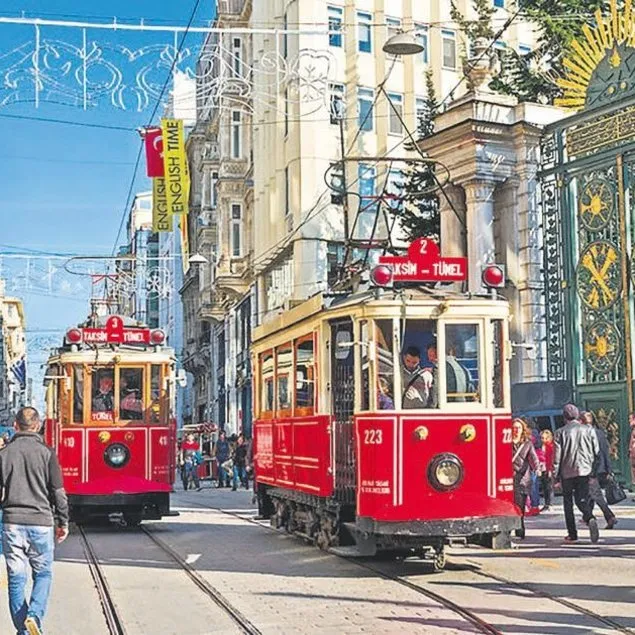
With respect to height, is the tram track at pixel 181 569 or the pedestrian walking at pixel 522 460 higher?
the pedestrian walking at pixel 522 460

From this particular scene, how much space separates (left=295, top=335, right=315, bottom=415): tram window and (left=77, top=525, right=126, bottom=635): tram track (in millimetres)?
3010

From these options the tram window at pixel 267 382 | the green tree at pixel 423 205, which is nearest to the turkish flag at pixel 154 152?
the green tree at pixel 423 205

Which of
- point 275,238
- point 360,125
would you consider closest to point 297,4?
point 360,125

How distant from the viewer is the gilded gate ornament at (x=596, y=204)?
21156mm

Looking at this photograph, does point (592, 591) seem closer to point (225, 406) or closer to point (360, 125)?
point (360, 125)

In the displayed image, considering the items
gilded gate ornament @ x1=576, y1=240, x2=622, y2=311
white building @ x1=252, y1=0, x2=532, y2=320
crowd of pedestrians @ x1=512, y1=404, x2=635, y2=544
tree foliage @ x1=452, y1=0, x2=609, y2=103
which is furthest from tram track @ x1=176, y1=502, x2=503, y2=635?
white building @ x1=252, y1=0, x2=532, y2=320

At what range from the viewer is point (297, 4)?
3712 centimetres

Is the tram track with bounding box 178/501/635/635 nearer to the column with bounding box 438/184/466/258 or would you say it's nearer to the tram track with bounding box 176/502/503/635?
the tram track with bounding box 176/502/503/635

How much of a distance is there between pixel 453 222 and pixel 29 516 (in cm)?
1702

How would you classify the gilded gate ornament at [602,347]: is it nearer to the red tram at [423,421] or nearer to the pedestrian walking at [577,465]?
the pedestrian walking at [577,465]

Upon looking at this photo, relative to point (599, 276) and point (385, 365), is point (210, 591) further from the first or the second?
point (599, 276)

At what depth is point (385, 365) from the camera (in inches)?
476

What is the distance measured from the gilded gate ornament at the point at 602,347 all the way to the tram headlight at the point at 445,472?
382 inches

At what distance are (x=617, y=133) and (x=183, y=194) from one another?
1114 cm
